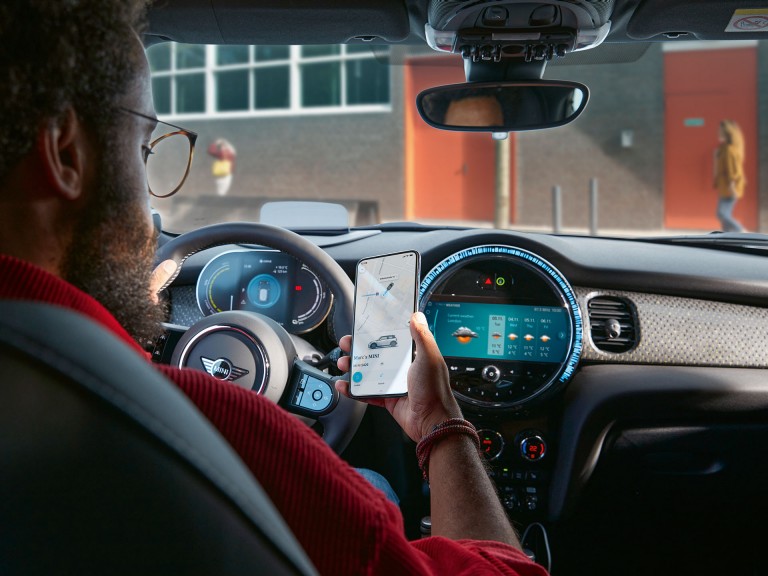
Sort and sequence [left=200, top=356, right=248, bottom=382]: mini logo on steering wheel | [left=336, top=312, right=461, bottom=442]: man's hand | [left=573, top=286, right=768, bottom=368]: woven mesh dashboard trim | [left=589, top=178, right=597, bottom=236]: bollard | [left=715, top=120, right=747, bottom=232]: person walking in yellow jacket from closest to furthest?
[left=336, top=312, right=461, bottom=442]: man's hand → [left=200, top=356, right=248, bottom=382]: mini logo on steering wheel → [left=573, top=286, right=768, bottom=368]: woven mesh dashboard trim → [left=715, top=120, right=747, bottom=232]: person walking in yellow jacket → [left=589, top=178, right=597, bottom=236]: bollard

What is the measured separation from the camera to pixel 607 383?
9.57 feet

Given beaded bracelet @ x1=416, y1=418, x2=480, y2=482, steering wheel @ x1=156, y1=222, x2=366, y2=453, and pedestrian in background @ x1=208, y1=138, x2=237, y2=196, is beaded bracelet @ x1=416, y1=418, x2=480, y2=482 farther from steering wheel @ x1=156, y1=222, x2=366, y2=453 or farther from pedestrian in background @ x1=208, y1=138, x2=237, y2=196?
pedestrian in background @ x1=208, y1=138, x2=237, y2=196

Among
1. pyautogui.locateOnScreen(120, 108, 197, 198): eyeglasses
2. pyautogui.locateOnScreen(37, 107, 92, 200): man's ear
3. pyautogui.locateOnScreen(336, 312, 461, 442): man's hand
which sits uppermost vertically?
pyautogui.locateOnScreen(120, 108, 197, 198): eyeglasses

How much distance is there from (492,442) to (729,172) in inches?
507

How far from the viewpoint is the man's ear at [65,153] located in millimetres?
1041

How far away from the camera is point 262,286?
9.06 feet

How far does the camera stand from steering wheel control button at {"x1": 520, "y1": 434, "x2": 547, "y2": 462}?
9.59 feet

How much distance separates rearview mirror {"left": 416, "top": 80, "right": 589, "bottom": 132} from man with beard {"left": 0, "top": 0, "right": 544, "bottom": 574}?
5.94 feet

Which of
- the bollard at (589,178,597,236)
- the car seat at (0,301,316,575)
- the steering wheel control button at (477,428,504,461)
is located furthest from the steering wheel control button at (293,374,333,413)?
the bollard at (589,178,597,236)

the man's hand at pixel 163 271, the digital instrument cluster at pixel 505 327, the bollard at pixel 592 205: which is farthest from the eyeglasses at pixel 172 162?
the bollard at pixel 592 205

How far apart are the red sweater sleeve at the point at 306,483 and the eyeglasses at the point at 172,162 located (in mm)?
837

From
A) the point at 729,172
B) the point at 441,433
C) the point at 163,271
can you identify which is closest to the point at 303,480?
the point at 441,433

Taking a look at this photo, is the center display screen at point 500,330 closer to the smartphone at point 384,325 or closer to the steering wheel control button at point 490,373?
the steering wheel control button at point 490,373

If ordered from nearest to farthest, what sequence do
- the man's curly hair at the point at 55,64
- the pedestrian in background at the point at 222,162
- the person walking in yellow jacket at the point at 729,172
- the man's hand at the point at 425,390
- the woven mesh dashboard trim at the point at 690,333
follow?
the man's curly hair at the point at 55,64 → the man's hand at the point at 425,390 → the woven mesh dashboard trim at the point at 690,333 → the person walking in yellow jacket at the point at 729,172 → the pedestrian in background at the point at 222,162
